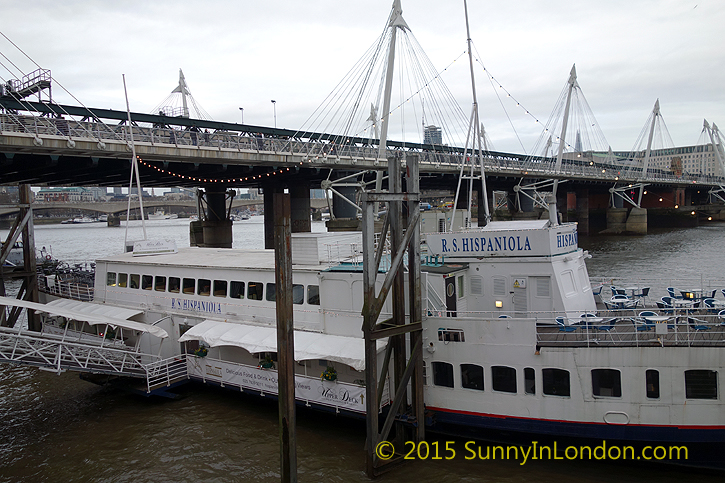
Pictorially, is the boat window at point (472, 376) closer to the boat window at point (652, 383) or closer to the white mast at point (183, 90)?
the boat window at point (652, 383)

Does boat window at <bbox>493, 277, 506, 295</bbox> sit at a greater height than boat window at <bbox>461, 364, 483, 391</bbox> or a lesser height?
greater

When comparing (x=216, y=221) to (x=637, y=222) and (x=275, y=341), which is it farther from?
(x=637, y=222)

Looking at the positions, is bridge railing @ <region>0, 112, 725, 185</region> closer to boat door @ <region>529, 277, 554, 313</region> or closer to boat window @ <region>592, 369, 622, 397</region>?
boat door @ <region>529, 277, 554, 313</region>

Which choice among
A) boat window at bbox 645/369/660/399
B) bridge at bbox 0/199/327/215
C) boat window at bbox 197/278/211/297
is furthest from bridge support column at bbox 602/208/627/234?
boat window at bbox 197/278/211/297

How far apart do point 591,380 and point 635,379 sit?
3.10ft

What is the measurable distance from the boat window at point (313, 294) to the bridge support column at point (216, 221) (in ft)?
137

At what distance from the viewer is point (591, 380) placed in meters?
11.9

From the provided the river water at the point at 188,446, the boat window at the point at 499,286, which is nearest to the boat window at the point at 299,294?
the river water at the point at 188,446

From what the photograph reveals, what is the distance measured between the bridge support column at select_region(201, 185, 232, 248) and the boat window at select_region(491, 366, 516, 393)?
154ft

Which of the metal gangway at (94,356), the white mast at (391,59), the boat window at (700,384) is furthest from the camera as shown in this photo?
the white mast at (391,59)

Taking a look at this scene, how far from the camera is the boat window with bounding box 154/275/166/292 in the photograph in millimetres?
20031

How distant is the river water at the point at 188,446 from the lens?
12.3 m

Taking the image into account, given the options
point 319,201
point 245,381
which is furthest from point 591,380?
point 319,201

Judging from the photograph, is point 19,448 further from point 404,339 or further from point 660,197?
point 660,197
